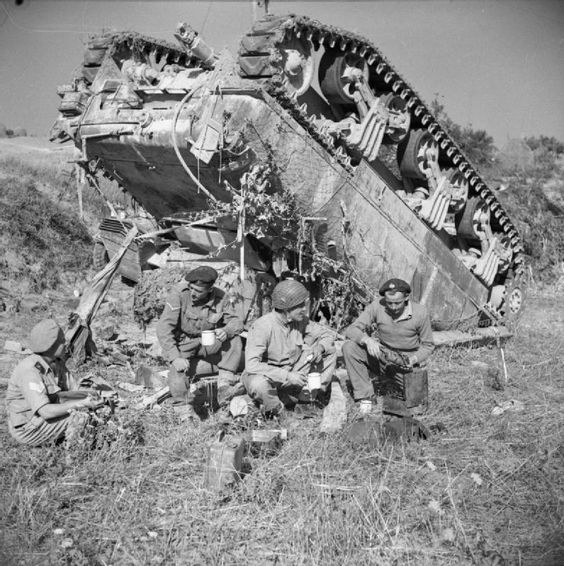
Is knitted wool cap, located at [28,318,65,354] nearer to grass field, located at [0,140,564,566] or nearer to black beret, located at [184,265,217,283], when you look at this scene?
grass field, located at [0,140,564,566]

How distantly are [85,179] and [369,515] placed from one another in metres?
5.95

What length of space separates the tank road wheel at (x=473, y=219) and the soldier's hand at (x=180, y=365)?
4961 millimetres

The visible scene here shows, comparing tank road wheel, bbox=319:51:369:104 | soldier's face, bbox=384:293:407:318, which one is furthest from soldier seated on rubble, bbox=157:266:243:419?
tank road wheel, bbox=319:51:369:104

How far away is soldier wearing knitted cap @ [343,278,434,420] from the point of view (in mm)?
5668

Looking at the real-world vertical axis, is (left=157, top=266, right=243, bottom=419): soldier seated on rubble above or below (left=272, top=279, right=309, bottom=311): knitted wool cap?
below

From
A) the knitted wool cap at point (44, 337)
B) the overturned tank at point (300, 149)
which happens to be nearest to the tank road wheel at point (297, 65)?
the overturned tank at point (300, 149)

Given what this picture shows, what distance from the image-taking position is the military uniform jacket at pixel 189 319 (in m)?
6.13

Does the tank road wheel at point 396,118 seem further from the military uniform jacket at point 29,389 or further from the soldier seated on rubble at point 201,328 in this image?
the military uniform jacket at point 29,389

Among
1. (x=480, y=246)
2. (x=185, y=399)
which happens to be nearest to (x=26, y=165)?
(x=480, y=246)

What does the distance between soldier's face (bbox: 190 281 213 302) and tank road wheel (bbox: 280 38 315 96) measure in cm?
207

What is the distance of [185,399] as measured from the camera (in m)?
5.59

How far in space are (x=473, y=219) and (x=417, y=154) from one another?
1648 millimetres

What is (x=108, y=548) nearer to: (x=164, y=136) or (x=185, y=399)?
(x=185, y=399)

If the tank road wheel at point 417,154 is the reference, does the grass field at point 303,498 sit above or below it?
below
